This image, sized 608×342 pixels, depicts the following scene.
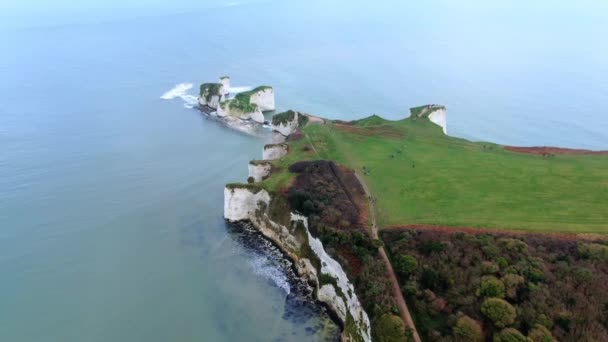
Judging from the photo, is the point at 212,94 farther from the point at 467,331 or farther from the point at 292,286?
the point at 467,331

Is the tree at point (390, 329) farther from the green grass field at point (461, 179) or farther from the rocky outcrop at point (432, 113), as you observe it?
the rocky outcrop at point (432, 113)

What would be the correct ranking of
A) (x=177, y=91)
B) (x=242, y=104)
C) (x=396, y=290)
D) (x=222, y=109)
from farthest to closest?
1. (x=177, y=91)
2. (x=222, y=109)
3. (x=242, y=104)
4. (x=396, y=290)

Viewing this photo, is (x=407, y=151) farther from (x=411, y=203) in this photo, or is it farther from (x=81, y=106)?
(x=81, y=106)

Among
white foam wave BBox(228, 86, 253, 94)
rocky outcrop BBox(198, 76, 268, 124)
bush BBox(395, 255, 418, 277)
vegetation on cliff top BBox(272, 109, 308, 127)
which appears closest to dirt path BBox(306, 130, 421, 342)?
bush BBox(395, 255, 418, 277)

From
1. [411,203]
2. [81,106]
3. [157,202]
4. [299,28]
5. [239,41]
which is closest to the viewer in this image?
[411,203]

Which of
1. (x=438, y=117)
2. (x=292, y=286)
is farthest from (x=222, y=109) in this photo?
(x=292, y=286)

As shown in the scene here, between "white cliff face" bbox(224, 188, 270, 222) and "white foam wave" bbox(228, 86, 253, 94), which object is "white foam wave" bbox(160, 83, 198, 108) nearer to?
"white foam wave" bbox(228, 86, 253, 94)

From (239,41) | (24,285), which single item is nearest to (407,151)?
(24,285)
